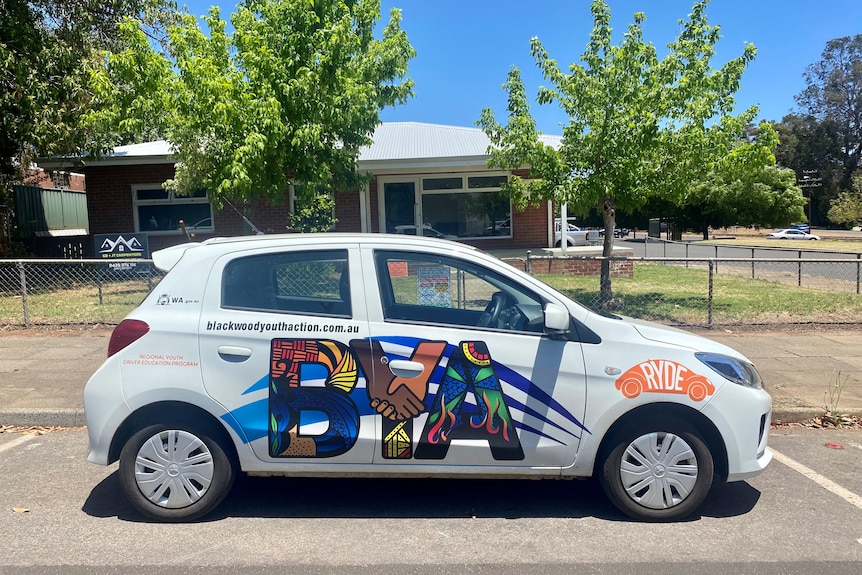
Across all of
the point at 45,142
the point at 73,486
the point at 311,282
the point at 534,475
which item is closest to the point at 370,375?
the point at 311,282

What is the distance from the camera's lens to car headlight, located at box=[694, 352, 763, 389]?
3895 mm

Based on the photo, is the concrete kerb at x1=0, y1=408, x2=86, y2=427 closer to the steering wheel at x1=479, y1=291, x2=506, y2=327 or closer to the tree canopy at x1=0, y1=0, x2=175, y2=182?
the steering wheel at x1=479, y1=291, x2=506, y2=327

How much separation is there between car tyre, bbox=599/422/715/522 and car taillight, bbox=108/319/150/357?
9.73 ft

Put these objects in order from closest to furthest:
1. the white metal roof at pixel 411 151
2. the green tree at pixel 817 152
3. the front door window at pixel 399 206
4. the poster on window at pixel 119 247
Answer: the poster on window at pixel 119 247 → the white metal roof at pixel 411 151 → the front door window at pixel 399 206 → the green tree at pixel 817 152

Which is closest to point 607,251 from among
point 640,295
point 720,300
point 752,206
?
point 640,295

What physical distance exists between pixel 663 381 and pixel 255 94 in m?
7.98

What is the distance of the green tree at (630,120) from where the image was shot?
31.6 ft

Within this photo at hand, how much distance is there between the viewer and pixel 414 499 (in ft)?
14.2

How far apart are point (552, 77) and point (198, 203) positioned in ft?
37.8

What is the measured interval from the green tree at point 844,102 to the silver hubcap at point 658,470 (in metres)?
84.3

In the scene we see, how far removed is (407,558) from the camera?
3475 mm

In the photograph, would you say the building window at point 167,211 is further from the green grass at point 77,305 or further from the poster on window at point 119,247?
the green grass at point 77,305

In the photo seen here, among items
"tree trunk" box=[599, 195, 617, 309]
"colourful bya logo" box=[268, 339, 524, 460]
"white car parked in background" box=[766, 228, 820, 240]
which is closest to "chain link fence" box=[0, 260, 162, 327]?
"colourful bya logo" box=[268, 339, 524, 460]

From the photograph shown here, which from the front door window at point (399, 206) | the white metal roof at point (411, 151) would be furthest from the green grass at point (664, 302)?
the front door window at point (399, 206)
